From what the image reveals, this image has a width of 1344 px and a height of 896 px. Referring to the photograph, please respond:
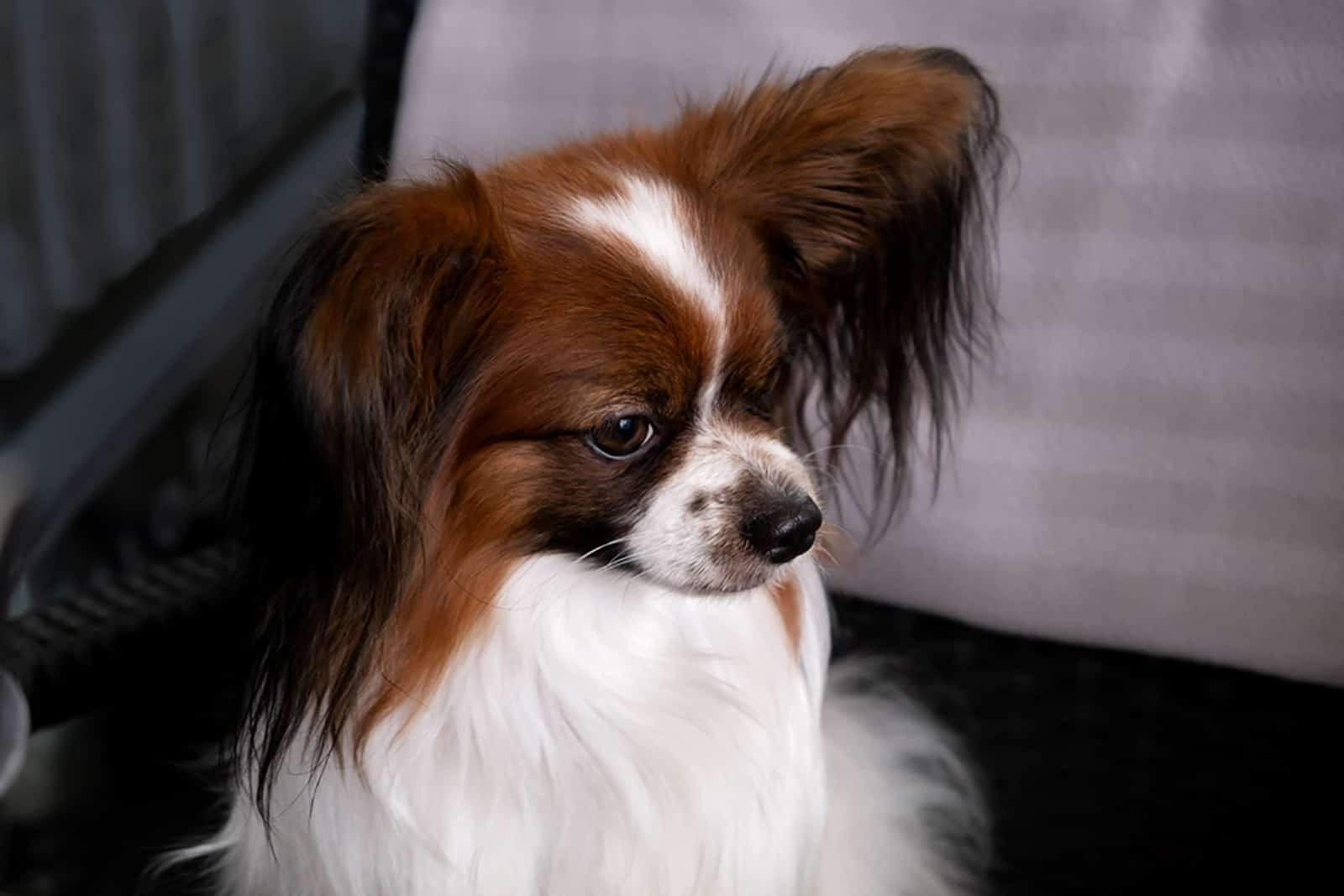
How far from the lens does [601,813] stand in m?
1.21

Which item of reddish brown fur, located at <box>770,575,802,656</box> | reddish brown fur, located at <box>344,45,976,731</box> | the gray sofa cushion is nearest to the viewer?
reddish brown fur, located at <box>344,45,976,731</box>

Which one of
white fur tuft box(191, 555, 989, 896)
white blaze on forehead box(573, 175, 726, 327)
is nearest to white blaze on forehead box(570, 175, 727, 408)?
white blaze on forehead box(573, 175, 726, 327)

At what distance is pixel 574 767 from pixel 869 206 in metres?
0.57

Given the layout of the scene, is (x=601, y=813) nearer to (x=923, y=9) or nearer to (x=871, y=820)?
(x=871, y=820)

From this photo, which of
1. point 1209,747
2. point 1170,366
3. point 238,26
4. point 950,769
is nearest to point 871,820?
point 950,769

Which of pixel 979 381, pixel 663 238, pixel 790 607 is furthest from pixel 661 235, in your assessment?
pixel 979 381

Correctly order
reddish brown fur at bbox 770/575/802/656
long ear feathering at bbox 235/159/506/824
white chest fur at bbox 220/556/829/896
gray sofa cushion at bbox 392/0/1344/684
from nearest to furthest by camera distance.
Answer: long ear feathering at bbox 235/159/506/824 → white chest fur at bbox 220/556/829/896 → reddish brown fur at bbox 770/575/802/656 → gray sofa cushion at bbox 392/0/1344/684

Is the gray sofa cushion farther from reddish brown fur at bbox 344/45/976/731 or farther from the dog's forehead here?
the dog's forehead

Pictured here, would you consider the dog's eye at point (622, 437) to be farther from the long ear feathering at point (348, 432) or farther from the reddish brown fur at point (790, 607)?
the reddish brown fur at point (790, 607)

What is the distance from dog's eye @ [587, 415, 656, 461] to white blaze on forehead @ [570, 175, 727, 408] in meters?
0.06

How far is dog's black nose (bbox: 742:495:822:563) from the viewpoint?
1.09m

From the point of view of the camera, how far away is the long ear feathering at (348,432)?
2.97 ft

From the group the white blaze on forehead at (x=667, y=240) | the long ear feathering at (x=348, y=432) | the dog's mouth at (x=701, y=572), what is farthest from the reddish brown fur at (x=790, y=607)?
the long ear feathering at (x=348, y=432)

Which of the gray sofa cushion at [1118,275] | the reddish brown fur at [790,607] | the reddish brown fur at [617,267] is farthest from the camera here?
the gray sofa cushion at [1118,275]
